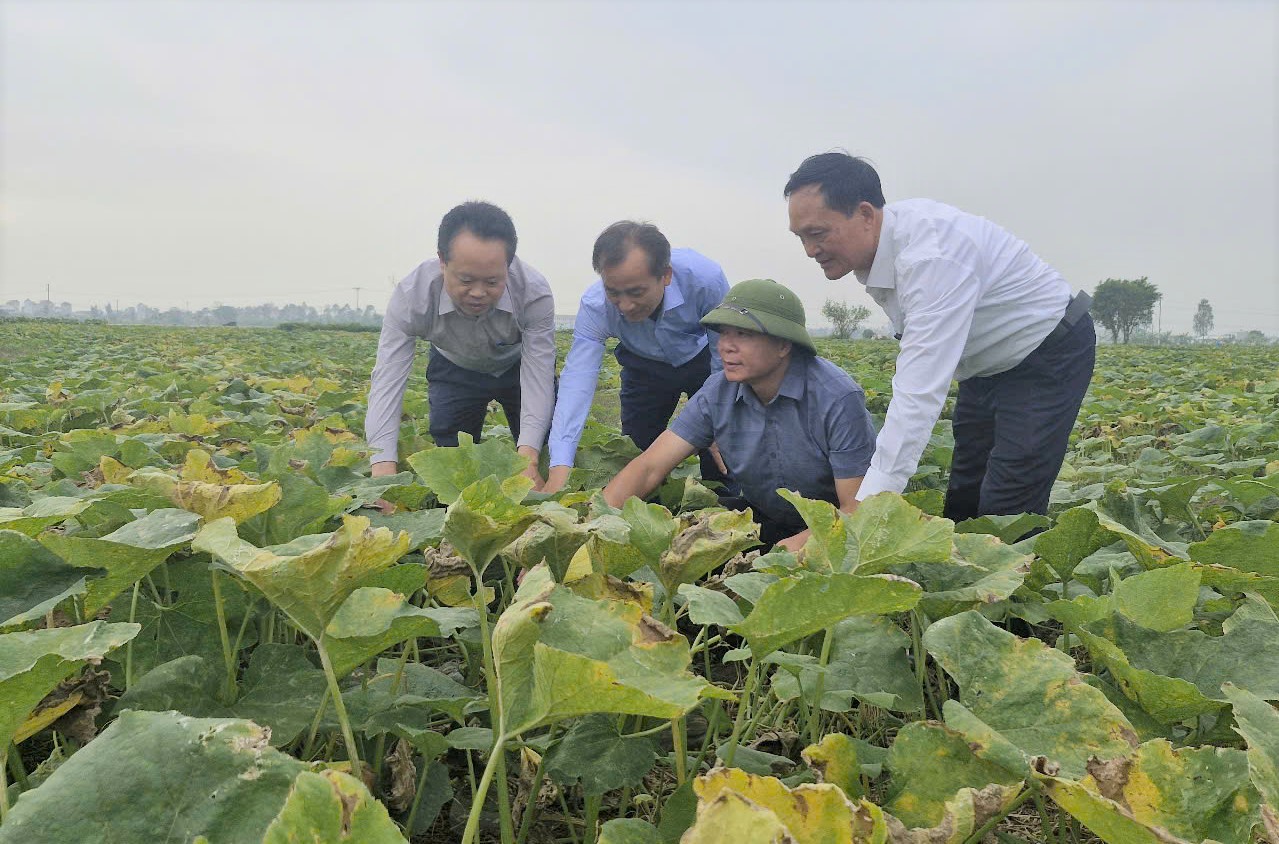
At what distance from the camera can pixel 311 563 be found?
32.2 inches

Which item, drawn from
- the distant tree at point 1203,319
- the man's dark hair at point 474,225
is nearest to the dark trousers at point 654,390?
the man's dark hair at point 474,225

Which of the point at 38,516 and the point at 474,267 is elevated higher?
the point at 474,267

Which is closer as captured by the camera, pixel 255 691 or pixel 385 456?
pixel 255 691

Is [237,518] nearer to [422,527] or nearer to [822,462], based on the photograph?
[422,527]

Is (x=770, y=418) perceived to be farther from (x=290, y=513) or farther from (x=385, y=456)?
(x=290, y=513)

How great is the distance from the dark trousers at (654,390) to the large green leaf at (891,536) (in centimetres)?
336

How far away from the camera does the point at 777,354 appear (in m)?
2.96

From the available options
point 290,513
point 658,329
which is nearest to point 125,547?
point 290,513

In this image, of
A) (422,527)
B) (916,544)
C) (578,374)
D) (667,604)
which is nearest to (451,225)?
(578,374)

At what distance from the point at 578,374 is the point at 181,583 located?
2.54 metres

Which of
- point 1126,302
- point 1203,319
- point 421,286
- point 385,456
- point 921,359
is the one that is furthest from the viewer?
point 1203,319

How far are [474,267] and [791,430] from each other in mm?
1314

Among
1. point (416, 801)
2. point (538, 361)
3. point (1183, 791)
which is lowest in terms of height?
point (416, 801)

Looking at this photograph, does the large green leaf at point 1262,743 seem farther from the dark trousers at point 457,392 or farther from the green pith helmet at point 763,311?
the dark trousers at point 457,392
